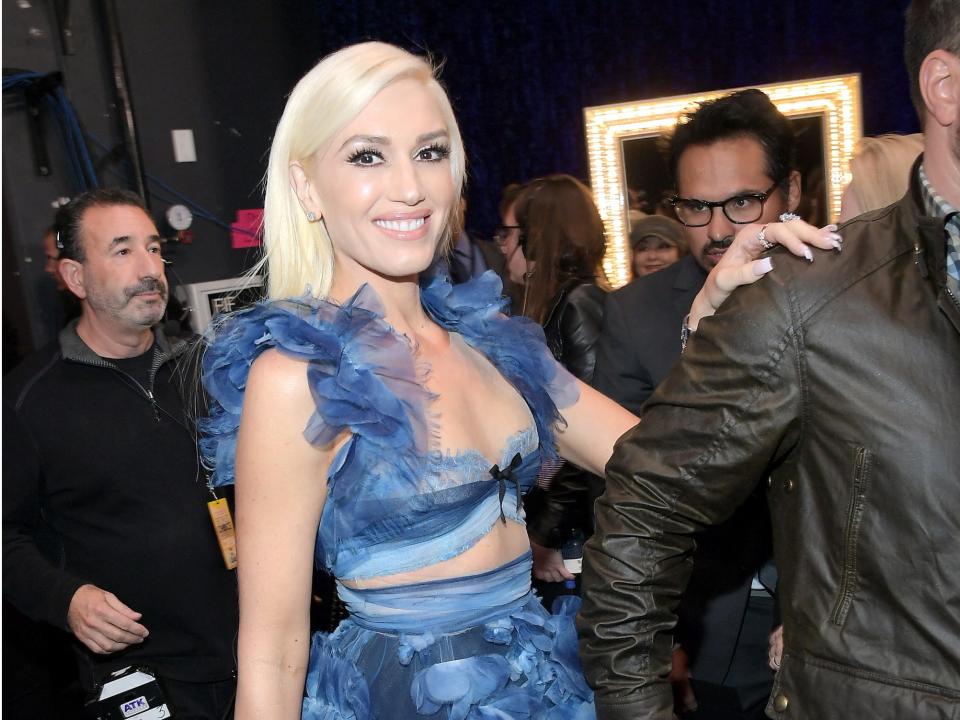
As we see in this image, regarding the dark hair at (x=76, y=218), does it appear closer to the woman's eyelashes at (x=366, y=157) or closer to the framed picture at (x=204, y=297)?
the woman's eyelashes at (x=366, y=157)

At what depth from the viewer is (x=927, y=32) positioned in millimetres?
1273

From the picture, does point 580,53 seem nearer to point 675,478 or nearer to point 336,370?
point 336,370

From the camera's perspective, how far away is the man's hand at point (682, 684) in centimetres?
237

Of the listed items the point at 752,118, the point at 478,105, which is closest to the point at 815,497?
the point at 752,118

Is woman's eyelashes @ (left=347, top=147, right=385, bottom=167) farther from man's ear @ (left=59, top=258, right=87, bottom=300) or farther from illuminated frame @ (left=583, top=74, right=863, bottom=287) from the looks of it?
illuminated frame @ (left=583, top=74, right=863, bottom=287)

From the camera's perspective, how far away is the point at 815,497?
49.3 inches

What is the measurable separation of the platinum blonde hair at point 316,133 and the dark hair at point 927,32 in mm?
737

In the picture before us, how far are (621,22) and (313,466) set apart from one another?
16.4 ft

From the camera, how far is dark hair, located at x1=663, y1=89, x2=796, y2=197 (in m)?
2.35

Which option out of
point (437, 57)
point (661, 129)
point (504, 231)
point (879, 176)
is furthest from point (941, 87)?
point (437, 57)

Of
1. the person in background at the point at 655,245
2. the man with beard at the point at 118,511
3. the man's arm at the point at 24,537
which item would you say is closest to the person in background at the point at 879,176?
the man with beard at the point at 118,511

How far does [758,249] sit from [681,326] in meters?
0.96

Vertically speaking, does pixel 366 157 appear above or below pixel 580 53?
below

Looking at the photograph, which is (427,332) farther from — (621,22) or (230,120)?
(621,22)
